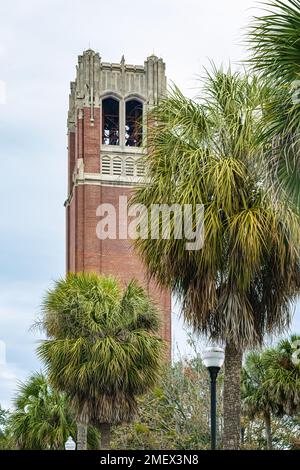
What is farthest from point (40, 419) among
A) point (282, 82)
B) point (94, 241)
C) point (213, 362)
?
point (94, 241)

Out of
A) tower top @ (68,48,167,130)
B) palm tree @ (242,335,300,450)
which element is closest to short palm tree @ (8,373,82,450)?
palm tree @ (242,335,300,450)

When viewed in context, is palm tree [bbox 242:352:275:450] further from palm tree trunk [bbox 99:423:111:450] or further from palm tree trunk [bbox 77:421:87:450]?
palm tree trunk [bbox 99:423:111:450]

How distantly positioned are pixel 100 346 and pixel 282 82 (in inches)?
568

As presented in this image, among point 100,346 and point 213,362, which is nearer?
point 213,362

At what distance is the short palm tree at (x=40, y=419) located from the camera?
98.2 ft

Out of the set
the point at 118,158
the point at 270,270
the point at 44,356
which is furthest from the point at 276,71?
the point at 118,158

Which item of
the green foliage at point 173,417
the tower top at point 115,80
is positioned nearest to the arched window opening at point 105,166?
the tower top at point 115,80

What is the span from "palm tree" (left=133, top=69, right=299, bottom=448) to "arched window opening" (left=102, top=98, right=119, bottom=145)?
182 ft

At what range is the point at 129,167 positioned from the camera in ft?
224

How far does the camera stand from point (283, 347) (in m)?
30.8

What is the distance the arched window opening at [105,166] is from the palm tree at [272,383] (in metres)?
35.6

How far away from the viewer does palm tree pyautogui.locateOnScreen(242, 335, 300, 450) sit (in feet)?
98.1

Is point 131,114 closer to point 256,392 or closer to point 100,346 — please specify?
point 256,392
